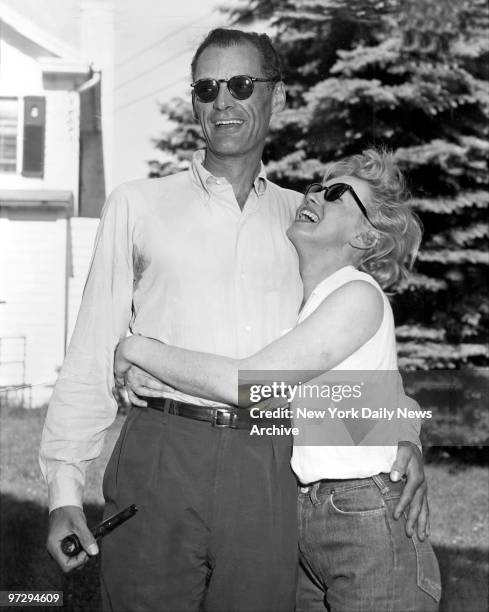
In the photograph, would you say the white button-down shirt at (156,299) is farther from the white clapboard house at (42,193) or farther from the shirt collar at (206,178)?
the white clapboard house at (42,193)

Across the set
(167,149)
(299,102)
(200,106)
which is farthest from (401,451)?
(299,102)

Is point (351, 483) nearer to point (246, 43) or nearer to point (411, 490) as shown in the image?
point (411, 490)

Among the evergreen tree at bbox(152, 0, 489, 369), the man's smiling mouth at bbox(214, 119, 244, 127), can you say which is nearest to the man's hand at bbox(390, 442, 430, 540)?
the man's smiling mouth at bbox(214, 119, 244, 127)

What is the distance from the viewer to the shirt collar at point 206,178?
1.99m

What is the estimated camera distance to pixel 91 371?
1.85 metres

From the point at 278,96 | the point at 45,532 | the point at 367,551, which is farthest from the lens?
the point at 45,532

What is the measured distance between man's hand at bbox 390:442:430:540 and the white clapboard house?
168cm

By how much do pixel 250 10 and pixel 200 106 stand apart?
2.02 metres

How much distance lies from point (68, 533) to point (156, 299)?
0.55 meters

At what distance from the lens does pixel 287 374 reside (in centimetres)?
172

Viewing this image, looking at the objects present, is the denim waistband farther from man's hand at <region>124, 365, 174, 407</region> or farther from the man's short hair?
the man's short hair

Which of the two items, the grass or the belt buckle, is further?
the grass

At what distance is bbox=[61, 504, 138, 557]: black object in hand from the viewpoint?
1.71 meters

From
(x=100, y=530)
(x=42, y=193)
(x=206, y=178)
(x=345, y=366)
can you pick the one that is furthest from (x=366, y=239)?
(x=42, y=193)
